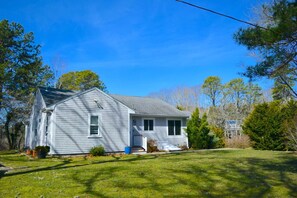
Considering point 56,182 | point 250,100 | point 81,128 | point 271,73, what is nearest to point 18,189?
point 56,182

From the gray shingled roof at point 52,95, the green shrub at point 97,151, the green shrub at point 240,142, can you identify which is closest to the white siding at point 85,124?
the green shrub at point 97,151

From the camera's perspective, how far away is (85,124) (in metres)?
17.1

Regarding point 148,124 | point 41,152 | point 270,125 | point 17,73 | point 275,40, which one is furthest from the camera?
point 17,73

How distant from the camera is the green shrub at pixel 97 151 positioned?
651 inches

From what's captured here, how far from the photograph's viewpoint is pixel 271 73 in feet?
30.3

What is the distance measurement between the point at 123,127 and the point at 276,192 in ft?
43.2

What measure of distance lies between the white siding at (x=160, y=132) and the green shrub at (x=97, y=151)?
4119 mm

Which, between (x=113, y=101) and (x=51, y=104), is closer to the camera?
(x=51, y=104)

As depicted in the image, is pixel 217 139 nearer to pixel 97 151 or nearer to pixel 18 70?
pixel 97 151

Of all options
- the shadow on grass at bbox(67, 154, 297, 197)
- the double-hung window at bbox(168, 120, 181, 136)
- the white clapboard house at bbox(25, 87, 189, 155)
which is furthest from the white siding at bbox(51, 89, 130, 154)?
the shadow on grass at bbox(67, 154, 297, 197)

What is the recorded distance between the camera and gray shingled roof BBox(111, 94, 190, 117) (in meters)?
21.7

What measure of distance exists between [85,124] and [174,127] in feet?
28.7

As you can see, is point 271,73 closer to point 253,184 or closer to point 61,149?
point 253,184

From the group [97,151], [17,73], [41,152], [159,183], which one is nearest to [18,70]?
[17,73]
